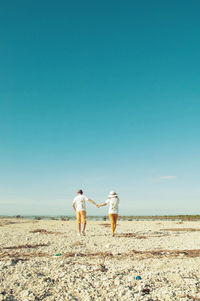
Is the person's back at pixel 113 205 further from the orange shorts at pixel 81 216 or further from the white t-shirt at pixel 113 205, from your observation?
the orange shorts at pixel 81 216

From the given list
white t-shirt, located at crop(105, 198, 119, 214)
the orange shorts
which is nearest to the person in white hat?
white t-shirt, located at crop(105, 198, 119, 214)

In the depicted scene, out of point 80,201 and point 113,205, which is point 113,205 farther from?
point 80,201

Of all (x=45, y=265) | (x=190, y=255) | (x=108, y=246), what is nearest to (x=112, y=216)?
(x=108, y=246)

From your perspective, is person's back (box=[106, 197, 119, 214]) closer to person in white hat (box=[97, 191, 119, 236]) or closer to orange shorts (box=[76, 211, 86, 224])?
person in white hat (box=[97, 191, 119, 236])

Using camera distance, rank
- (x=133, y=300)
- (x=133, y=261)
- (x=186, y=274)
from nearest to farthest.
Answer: (x=133, y=300), (x=186, y=274), (x=133, y=261)

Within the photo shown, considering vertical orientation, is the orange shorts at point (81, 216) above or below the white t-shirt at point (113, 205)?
below

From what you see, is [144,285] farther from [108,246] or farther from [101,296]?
[108,246]

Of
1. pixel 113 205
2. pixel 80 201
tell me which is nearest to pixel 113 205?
pixel 113 205

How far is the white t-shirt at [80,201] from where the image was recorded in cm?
1588

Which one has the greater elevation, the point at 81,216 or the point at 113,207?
the point at 113,207

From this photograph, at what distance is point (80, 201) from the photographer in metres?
15.9

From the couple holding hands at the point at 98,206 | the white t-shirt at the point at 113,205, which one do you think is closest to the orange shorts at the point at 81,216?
the couple holding hands at the point at 98,206

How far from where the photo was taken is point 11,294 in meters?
4.89

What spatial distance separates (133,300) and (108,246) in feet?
21.3
